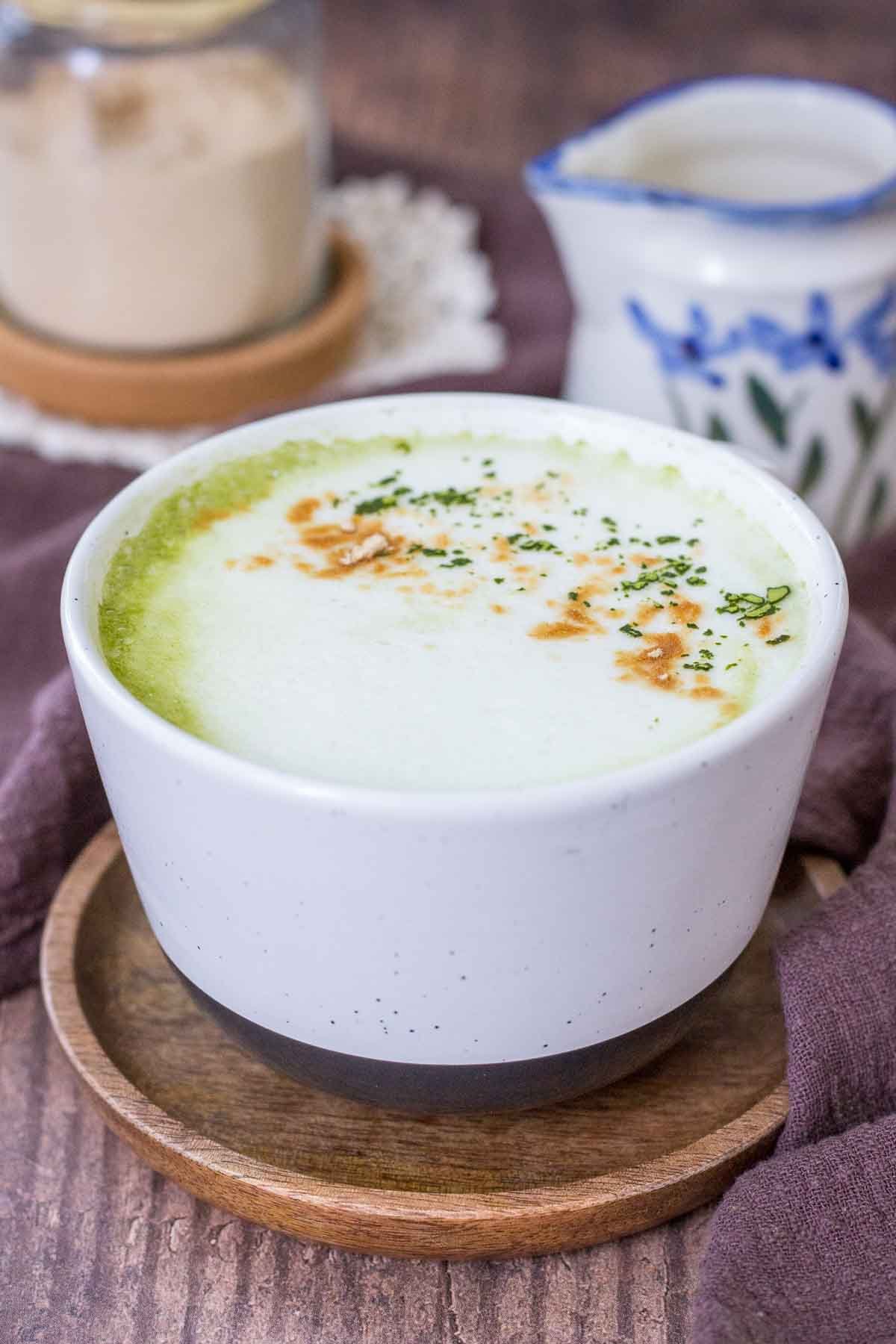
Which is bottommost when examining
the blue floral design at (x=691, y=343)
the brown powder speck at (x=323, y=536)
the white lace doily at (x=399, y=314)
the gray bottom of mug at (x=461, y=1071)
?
the white lace doily at (x=399, y=314)

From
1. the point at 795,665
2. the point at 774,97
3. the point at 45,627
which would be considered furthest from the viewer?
the point at 774,97

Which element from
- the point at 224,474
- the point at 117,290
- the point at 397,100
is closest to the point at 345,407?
the point at 224,474

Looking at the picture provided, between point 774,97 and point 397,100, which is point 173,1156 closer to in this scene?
point 774,97

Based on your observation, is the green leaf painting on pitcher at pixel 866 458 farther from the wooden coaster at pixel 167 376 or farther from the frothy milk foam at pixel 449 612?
the wooden coaster at pixel 167 376

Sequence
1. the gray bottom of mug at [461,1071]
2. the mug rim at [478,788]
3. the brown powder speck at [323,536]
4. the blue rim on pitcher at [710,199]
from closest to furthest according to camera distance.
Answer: the mug rim at [478,788]
the gray bottom of mug at [461,1071]
the brown powder speck at [323,536]
the blue rim on pitcher at [710,199]

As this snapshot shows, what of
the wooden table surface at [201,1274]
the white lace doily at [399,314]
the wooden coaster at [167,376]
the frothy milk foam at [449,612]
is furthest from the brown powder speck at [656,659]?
the wooden coaster at [167,376]

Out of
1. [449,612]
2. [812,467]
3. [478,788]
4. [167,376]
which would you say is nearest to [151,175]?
[167,376]
